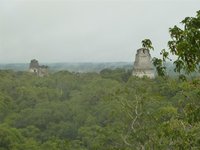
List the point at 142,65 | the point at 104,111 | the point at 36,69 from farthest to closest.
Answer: the point at 36,69
the point at 142,65
the point at 104,111

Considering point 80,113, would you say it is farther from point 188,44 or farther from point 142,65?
point 188,44

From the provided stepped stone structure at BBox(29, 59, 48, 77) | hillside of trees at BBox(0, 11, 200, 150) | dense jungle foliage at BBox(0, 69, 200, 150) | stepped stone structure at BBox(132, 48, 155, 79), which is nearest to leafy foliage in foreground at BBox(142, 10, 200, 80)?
hillside of trees at BBox(0, 11, 200, 150)

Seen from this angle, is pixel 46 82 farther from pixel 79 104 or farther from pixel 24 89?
pixel 79 104

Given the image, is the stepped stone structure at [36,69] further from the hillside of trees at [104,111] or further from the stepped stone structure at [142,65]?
the stepped stone structure at [142,65]

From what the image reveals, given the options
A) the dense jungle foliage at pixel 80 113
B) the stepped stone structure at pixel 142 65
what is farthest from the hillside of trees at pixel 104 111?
the stepped stone structure at pixel 142 65

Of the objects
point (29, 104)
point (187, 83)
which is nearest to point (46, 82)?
point (29, 104)

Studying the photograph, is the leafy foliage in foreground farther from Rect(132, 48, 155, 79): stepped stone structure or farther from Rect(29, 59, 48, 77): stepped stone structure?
Rect(29, 59, 48, 77): stepped stone structure

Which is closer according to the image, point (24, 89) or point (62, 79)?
point (24, 89)

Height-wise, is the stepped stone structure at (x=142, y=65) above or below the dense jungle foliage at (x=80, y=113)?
above

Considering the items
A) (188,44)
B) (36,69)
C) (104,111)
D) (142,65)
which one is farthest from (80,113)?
(36,69)

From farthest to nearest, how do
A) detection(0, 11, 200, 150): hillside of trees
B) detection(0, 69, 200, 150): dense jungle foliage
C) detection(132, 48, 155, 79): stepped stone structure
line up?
detection(132, 48, 155, 79): stepped stone structure, detection(0, 69, 200, 150): dense jungle foliage, detection(0, 11, 200, 150): hillside of trees

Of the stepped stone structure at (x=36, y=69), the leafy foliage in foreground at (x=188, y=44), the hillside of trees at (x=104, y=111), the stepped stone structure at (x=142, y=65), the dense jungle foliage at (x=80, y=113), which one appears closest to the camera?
the leafy foliage in foreground at (x=188, y=44)
